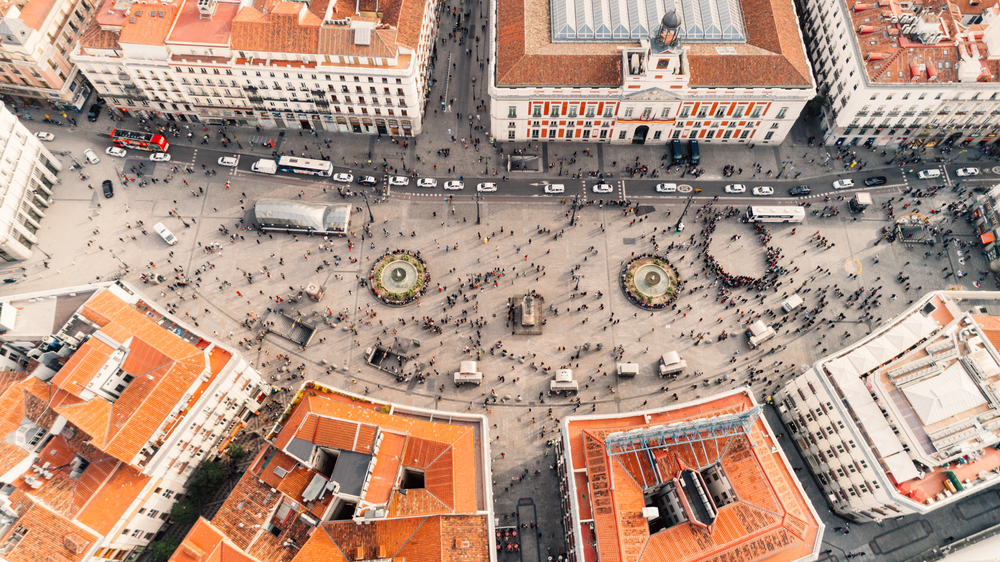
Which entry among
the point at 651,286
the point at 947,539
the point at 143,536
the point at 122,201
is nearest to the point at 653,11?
the point at 651,286

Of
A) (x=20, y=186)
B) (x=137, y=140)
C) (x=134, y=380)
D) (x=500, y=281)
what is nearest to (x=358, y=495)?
(x=134, y=380)

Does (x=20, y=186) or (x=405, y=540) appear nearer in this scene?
(x=405, y=540)

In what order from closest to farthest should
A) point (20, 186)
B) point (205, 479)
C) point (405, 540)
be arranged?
point (405, 540) < point (205, 479) < point (20, 186)

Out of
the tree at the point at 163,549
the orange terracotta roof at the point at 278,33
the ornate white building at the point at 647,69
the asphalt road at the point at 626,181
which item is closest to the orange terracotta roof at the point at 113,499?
the tree at the point at 163,549

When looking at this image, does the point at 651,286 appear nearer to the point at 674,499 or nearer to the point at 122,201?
the point at 674,499

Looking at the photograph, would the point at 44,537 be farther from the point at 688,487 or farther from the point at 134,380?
the point at 688,487

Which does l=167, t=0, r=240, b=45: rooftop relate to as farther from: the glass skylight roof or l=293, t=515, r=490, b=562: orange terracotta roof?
l=293, t=515, r=490, b=562: orange terracotta roof

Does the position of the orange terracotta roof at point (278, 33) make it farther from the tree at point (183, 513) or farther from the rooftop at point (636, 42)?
the tree at point (183, 513)
